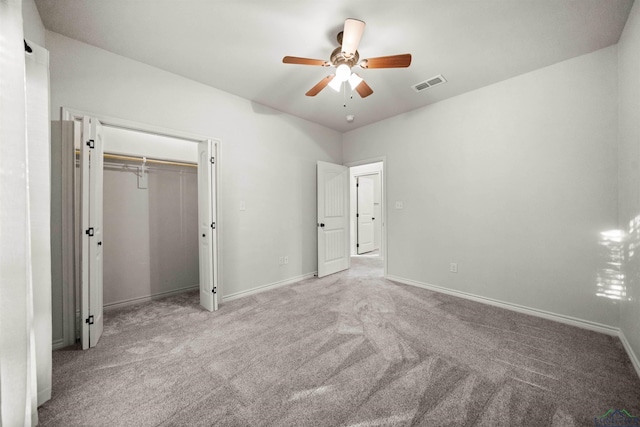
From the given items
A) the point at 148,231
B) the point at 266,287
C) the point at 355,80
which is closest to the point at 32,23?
the point at 148,231

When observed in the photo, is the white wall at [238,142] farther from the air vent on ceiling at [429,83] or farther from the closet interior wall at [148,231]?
the air vent on ceiling at [429,83]

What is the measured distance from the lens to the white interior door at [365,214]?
6.41m

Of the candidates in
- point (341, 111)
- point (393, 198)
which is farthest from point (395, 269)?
point (341, 111)

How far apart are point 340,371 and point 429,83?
3181 mm

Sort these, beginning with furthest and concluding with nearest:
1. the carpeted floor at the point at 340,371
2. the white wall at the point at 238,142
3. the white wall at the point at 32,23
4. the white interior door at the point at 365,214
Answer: the white interior door at the point at 365,214, the white wall at the point at 238,142, the white wall at the point at 32,23, the carpeted floor at the point at 340,371

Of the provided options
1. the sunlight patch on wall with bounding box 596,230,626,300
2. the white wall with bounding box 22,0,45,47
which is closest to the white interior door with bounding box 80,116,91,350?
the white wall with bounding box 22,0,45,47

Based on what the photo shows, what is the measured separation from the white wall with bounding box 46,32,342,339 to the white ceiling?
182 millimetres

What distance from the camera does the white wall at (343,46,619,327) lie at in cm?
229

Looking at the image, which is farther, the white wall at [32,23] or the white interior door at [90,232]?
the white interior door at [90,232]

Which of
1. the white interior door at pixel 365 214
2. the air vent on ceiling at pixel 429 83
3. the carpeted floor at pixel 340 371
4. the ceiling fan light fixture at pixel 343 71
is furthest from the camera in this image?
the white interior door at pixel 365 214

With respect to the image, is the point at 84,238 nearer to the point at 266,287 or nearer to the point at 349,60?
the point at 266,287

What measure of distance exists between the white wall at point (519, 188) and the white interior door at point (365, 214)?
2.58m

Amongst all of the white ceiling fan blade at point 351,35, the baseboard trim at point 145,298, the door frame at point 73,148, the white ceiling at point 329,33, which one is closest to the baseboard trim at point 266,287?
the door frame at point 73,148

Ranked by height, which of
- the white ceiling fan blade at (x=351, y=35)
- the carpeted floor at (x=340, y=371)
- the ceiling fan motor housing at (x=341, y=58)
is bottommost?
the carpeted floor at (x=340, y=371)
